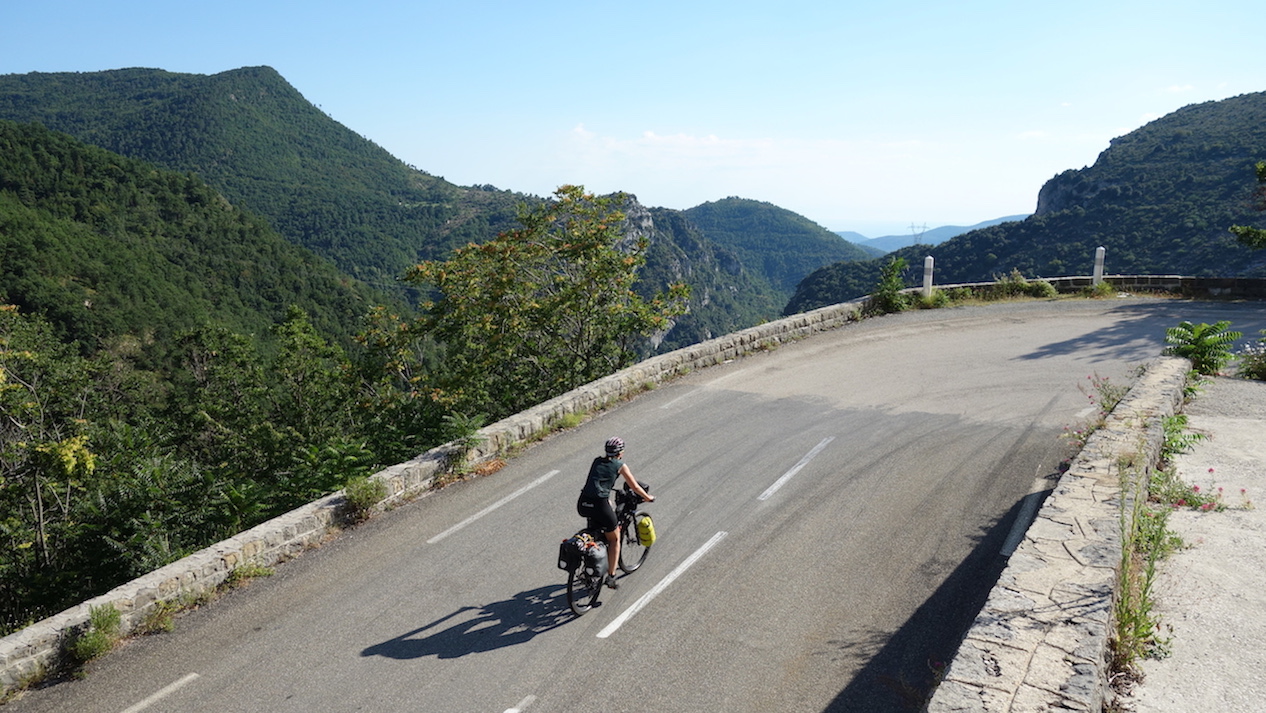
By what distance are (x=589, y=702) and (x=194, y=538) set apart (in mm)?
7004

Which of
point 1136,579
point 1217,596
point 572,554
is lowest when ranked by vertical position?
point 1217,596

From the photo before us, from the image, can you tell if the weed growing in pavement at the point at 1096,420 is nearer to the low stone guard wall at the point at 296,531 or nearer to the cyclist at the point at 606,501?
the cyclist at the point at 606,501

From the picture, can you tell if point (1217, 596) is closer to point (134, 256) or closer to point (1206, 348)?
point (1206, 348)

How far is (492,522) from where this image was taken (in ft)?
27.2

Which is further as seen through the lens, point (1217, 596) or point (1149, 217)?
point (1149, 217)

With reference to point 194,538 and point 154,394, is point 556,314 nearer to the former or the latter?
point 194,538

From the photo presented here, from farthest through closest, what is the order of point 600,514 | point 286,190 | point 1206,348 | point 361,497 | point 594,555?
point 286,190 < point 1206,348 < point 361,497 < point 600,514 < point 594,555

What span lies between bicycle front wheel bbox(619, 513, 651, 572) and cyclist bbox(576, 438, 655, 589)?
0.82 ft

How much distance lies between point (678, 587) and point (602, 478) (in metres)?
1.22

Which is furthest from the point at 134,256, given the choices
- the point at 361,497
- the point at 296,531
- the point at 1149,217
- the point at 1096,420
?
the point at 1149,217

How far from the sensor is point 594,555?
6332 millimetres

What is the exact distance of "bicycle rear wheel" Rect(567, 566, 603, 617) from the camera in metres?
6.30

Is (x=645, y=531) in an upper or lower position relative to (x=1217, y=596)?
upper

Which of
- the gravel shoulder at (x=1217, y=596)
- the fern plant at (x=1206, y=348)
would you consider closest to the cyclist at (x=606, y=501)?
the gravel shoulder at (x=1217, y=596)
